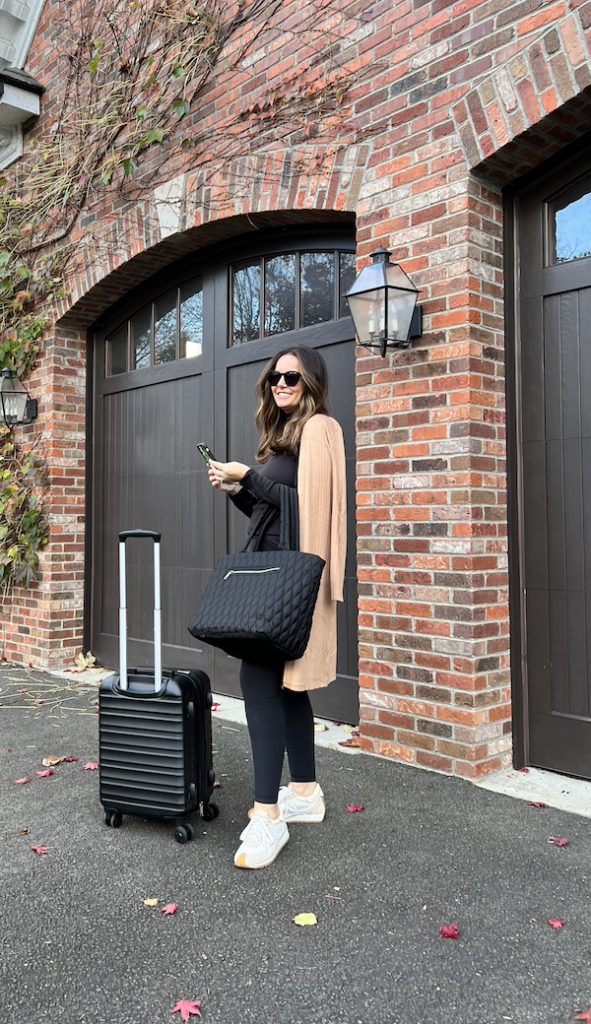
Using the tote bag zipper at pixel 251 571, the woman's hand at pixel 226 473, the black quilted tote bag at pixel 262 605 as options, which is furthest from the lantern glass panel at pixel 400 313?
the tote bag zipper at pixel 251 571

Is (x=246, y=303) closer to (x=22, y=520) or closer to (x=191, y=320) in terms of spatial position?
(x=191, y=320)

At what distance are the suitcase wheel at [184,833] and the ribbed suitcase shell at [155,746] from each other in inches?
1.4

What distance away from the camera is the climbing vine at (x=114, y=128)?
4.02 metres

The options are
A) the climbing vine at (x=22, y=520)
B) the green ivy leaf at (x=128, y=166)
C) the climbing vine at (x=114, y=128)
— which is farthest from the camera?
the climbing vine at (x=22, y=520)

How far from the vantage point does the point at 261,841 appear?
2393mm

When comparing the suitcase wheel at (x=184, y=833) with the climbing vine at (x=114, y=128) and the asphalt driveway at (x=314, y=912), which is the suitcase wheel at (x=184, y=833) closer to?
the asphalt driveway at (x=314, y=912)

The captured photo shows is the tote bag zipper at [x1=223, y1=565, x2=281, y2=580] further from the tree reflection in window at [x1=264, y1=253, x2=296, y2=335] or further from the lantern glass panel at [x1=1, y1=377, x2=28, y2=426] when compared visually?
the lantern glass panel at [x1=1, y1=377, x2=28, y2=426]


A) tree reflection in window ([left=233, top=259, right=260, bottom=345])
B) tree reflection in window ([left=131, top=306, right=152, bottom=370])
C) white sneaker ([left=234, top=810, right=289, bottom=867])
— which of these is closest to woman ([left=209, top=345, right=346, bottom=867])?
white sneaker ([left=234, top=810, right=289, bottom=867])

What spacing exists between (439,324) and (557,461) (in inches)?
30.5

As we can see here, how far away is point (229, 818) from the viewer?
2768 mm

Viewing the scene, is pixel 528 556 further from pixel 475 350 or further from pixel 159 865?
pixel 159 865

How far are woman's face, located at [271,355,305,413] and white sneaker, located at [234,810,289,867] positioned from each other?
137cm

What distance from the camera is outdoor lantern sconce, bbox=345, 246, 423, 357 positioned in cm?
327

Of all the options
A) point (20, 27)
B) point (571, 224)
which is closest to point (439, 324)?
point (571, 224)
